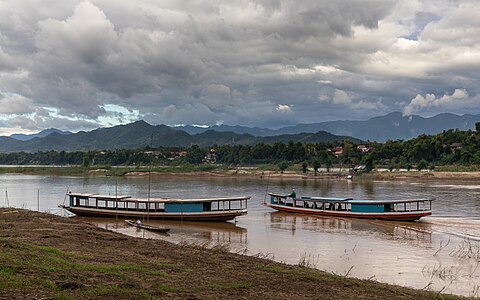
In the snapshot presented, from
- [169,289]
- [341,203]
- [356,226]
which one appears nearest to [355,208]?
[341,203]

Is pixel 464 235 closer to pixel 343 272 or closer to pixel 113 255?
pixel 343 272

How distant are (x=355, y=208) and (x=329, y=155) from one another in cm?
9649

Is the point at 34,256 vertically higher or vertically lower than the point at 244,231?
higher

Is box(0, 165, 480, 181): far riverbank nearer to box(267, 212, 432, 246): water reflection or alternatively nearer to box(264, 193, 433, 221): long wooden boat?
box(264, 193, 433, 221): long wooden boat

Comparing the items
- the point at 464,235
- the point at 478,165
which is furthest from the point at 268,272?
the point at 478,165

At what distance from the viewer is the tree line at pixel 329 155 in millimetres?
113688

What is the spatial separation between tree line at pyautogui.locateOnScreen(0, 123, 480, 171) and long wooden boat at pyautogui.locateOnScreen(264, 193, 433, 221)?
2107 inches

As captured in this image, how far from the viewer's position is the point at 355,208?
39844 mm

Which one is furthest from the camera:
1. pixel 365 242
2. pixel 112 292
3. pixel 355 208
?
pixel 355 208

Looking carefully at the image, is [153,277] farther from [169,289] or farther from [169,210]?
[169,210]

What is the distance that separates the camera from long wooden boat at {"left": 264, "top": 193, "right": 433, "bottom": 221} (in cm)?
3834

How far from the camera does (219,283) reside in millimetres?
12539

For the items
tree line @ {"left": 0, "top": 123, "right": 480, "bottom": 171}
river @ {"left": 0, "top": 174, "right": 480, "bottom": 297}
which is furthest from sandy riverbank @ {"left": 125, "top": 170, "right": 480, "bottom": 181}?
river @ {"left": 0, "top": 174, "right": 480, "bottom": 297}

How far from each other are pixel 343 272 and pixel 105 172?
10896cm
